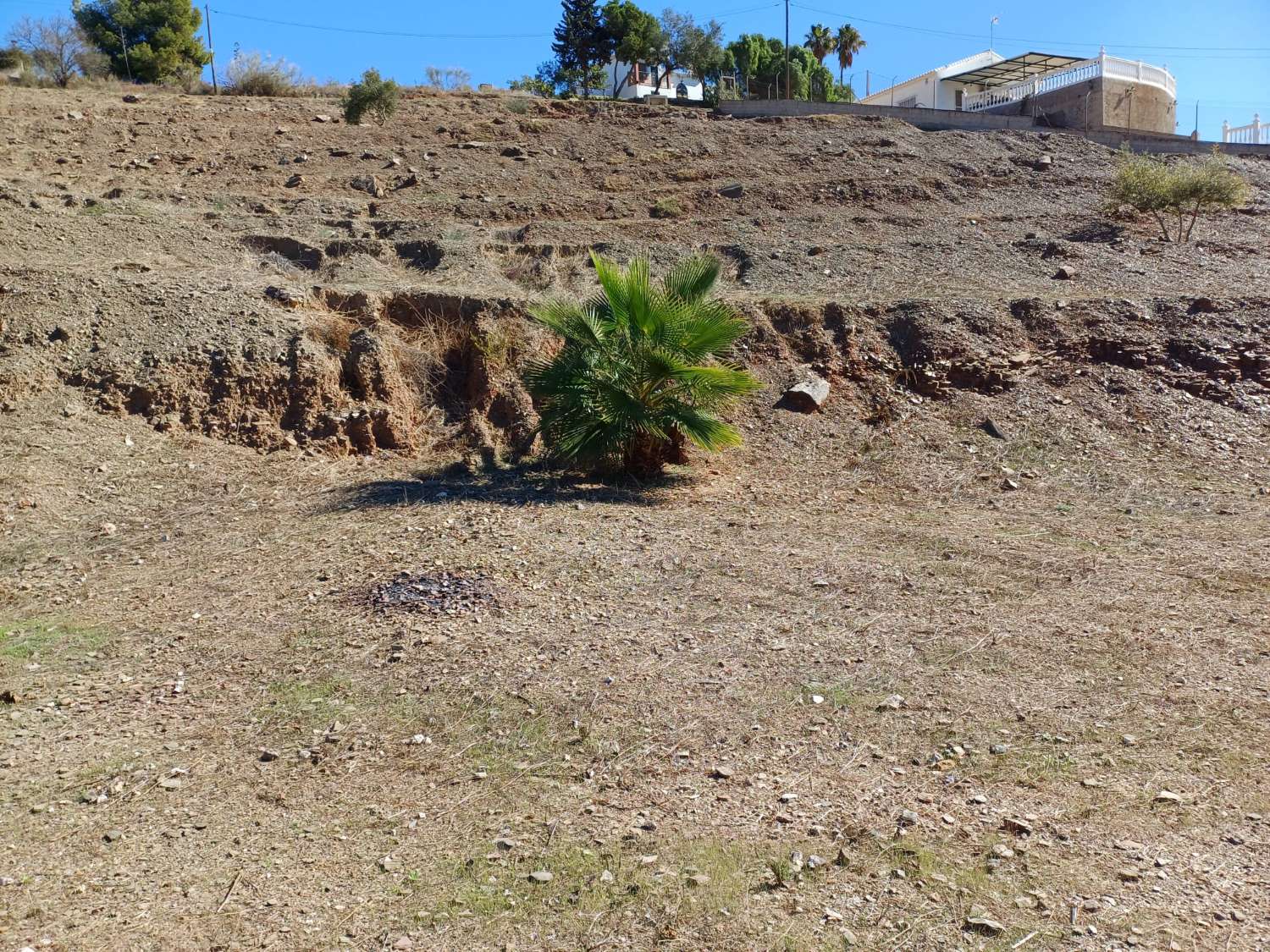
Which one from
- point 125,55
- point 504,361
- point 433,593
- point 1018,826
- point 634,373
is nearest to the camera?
point 1018,826

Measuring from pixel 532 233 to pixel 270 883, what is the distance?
11.9m

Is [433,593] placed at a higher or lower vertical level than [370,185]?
lower

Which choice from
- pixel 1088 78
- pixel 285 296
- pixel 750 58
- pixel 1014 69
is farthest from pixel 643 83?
pixel 285 296

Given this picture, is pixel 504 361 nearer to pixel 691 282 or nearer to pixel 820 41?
pixel 691 282

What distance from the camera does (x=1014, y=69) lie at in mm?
32125

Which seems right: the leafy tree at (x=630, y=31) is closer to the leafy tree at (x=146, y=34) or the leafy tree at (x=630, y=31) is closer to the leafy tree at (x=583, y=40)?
the leafy tree at (x=583, y=40)

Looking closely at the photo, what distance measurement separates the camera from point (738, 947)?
Result: 11.8 ft

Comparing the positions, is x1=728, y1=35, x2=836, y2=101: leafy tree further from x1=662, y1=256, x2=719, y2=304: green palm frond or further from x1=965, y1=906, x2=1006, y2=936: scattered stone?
x1=965, y1=906, x2=1006, y2=936: scattered stone

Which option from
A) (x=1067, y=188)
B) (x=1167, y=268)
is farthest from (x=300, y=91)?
(x=1167, y=268)

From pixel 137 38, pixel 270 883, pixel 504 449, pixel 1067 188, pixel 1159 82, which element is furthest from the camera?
pixel 137 38

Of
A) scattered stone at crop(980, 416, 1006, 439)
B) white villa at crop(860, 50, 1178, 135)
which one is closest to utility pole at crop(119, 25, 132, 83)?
white villa at crop(860, 50, 1178, 135)

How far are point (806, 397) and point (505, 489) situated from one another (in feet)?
11.7

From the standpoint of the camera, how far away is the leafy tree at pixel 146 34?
31391mm

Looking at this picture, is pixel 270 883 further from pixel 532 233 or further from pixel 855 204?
pixel 855 204
